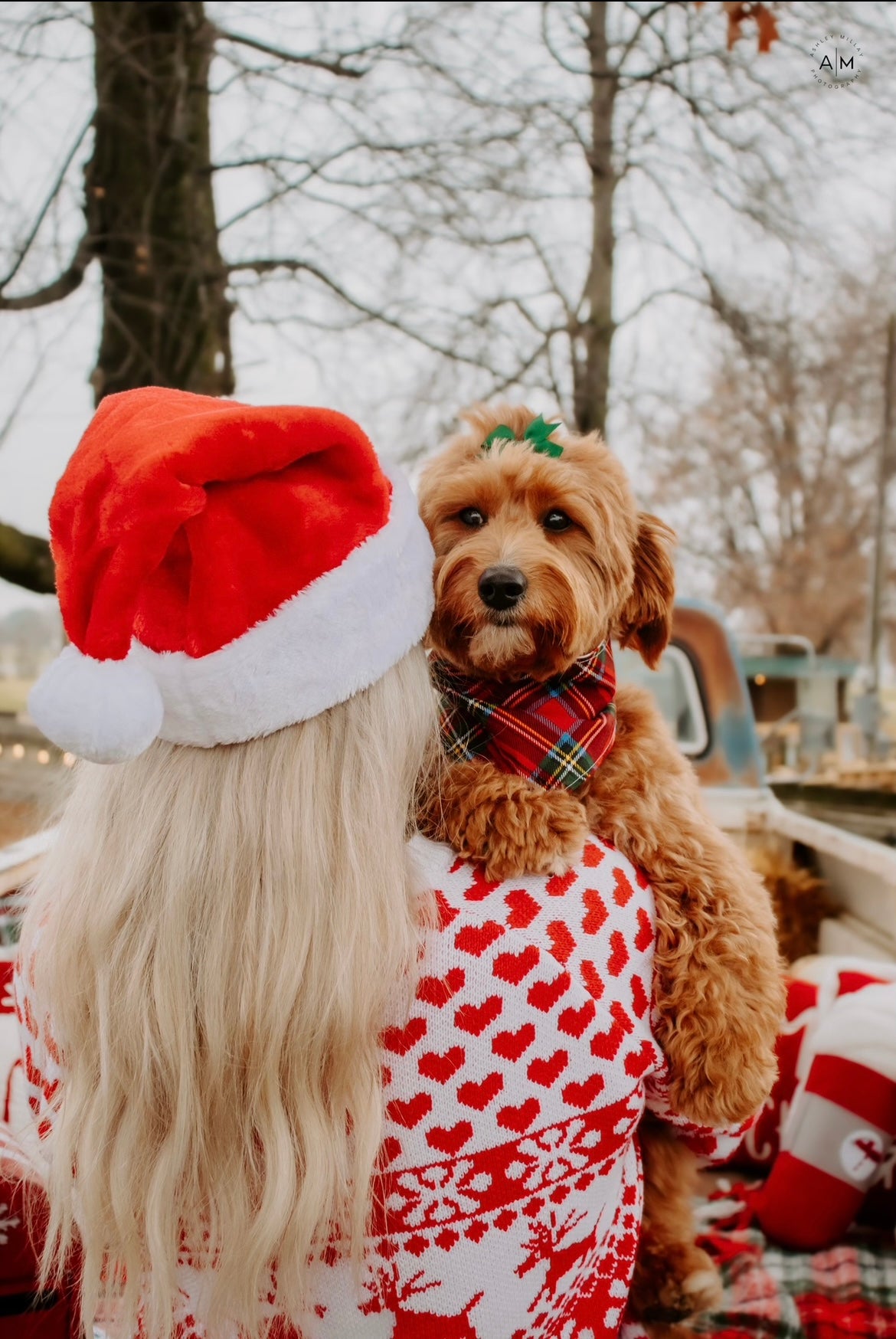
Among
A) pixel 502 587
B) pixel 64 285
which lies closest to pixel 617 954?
pixel 502 587

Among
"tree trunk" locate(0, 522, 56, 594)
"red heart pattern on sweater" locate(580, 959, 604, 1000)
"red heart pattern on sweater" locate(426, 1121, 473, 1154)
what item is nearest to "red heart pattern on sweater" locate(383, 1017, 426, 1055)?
"red heart pattern on sweater" locate(426, 1121, 473, 1154)

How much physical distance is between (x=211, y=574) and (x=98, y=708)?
0.21 metres

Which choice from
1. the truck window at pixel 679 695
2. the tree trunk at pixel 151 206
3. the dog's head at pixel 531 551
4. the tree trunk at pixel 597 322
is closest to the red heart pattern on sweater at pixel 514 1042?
the dog's head at pixel 531 551

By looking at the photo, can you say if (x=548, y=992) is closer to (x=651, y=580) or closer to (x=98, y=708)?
(x=98, y=708)

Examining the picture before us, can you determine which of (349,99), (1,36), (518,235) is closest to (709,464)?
(518,235)

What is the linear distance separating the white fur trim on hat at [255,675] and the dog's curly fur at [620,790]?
0.34m

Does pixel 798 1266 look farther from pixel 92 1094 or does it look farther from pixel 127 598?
pixel 127 598

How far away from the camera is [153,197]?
6.13 m

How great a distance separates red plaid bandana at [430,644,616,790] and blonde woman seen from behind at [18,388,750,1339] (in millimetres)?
396

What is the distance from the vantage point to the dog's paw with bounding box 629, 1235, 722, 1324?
1944mm

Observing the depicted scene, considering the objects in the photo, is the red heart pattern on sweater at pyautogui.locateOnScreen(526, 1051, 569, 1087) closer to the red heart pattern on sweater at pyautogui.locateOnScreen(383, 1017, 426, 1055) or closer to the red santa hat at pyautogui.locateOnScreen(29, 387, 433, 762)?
the red heart pattern on sweater at pyautogui.locateOnScreen(383, 1017, 426, 1055)

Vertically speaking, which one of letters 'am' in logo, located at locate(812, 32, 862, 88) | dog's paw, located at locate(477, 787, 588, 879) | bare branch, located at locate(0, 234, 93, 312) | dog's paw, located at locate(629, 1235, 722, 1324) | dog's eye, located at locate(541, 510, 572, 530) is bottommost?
dog's paw, located at locate(629, 1235, 722, 1324)

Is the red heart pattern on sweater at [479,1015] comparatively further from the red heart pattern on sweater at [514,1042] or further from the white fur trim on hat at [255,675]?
the white fur trim on hat at [255,675]

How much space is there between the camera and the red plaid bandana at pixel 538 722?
1761 mm
